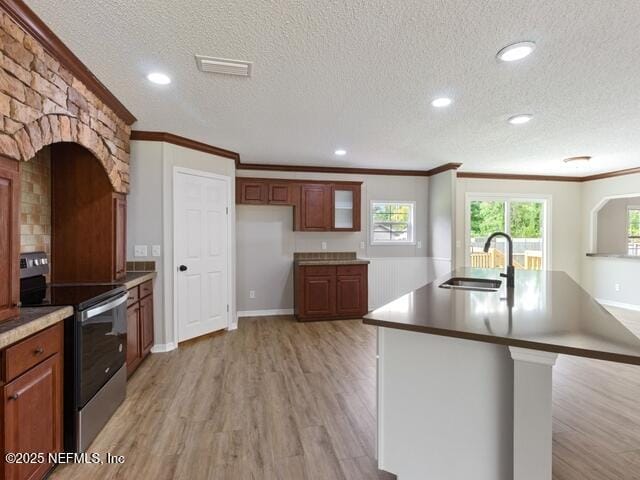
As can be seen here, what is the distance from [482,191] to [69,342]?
6440 mm

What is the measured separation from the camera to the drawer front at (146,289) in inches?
133

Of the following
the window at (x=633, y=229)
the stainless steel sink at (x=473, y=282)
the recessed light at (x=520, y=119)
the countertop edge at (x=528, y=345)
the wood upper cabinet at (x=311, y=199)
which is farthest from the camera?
the window at (x=633, y=229)

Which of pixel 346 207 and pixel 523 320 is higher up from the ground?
pixel 346 207

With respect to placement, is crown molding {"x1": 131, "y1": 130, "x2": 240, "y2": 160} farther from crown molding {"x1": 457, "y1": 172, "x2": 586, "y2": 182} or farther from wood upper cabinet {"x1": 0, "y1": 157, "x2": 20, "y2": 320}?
crown molding {"x1": 457, "y1": 172, "x2": 586, "y2": 182}

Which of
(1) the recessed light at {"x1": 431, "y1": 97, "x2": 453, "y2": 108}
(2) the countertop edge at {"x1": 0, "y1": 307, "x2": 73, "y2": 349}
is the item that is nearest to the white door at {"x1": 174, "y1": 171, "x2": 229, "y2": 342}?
(2) the countertop edge at {"x1": 0, "y1": 307, "x2": 73, "y2": 349}

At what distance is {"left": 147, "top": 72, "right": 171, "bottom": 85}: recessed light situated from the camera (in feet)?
8.02

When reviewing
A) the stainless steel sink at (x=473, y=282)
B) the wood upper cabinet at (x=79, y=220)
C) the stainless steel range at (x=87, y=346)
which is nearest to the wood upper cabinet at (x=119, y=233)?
the wood upper cabinet at (x=79, y=220)

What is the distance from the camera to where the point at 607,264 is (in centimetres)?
619

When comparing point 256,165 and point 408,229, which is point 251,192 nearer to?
point 256,165

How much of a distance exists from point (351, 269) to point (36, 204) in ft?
12.6

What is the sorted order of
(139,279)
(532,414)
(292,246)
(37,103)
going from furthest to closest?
(292,246), (139,279), (37,103), (532,414)

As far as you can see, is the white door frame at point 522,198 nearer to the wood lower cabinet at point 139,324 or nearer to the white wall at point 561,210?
the white wall at point 561,210

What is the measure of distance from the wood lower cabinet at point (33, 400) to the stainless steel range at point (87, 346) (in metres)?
0.07

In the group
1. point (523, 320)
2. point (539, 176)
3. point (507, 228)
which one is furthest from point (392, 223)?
point (523, 320)
